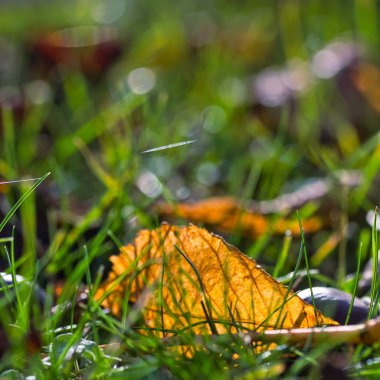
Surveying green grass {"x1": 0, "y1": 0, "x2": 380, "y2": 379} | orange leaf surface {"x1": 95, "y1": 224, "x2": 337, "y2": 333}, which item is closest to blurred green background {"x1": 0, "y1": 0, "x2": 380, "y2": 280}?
green grass {"x1": 0, "y1": 0, "x2": 380, "y2": 379}

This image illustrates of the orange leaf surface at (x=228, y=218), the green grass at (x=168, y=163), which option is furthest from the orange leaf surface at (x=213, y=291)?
the orange leaf surface at (x=228, y=218)

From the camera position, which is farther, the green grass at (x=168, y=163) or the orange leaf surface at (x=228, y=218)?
the orange leaf surface at (x=228, y=218)

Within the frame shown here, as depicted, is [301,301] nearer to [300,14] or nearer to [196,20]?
[300,14]

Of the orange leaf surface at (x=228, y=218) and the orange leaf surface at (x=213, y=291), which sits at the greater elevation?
the orange leaf surface at (x=213, y=291)

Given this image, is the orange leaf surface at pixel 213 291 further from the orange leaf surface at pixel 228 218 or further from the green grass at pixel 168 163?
the orange leaf surface at pixel 228 218

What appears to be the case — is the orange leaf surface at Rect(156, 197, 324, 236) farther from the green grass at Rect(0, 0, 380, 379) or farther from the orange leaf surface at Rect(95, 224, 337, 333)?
the orange leaf surface at Rect(95, 224, 337, 333)

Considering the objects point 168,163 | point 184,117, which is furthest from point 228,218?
point 184,117

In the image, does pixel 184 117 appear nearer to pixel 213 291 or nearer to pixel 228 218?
pixel 228 218
